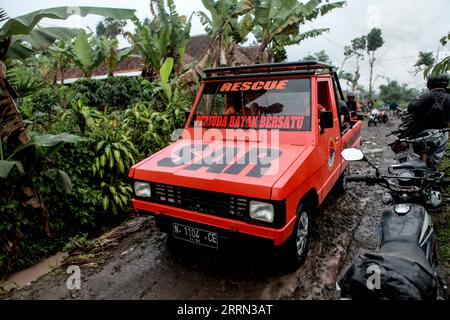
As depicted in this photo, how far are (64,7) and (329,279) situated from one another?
161 inches

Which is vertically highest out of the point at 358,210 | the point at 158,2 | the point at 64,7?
the point at 158,2

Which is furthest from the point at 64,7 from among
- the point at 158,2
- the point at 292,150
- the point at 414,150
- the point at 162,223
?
the point at 158,2

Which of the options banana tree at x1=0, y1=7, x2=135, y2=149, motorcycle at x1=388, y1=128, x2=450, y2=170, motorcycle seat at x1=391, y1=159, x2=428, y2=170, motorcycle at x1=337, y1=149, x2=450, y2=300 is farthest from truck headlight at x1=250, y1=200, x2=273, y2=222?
banana tree at x1=0, y1=7, x2=135, y2=149

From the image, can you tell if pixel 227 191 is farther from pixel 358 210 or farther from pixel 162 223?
pixel 358 210

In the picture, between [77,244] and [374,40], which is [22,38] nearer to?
[77,244]

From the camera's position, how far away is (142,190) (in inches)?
122

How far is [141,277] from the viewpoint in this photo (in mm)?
3000

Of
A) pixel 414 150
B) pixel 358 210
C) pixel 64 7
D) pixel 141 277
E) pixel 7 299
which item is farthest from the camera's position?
pixel 358 210

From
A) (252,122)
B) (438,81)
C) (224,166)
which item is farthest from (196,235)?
(438,81)

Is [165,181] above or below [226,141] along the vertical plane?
below

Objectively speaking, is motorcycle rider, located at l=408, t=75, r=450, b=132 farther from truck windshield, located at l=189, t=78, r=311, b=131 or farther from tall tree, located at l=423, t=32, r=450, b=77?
truck windshield, located at l=189, t=78, r=311, b=131

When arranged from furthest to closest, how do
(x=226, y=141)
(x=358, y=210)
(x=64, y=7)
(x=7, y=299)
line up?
(x=358, y=210) → (x=226, y=141) → (x=64, y=7) → (x=7, y=299)

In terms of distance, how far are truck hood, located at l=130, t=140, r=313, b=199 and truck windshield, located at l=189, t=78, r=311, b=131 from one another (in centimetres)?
33

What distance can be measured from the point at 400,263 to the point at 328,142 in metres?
2.08
